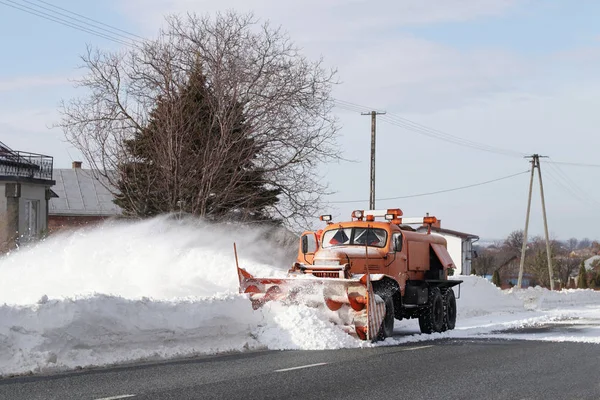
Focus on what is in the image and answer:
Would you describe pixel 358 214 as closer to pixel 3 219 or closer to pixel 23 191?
pixel 3 219

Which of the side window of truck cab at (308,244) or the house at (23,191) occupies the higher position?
the house at (23,191)

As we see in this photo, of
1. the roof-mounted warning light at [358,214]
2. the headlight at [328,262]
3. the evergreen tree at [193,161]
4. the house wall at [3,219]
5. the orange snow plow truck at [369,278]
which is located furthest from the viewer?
the house wall at [3,219]

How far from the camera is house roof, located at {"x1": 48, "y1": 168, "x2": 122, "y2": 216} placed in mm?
61953

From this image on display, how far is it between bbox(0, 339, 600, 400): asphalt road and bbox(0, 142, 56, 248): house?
84.9 feet

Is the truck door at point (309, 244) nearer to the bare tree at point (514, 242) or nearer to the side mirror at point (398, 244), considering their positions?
the side mirror at point (398, 244)

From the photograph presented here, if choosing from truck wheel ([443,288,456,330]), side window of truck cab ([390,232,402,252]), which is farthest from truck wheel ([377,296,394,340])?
truck wheel ([443,288,456,330])

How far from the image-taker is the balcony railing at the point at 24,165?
38969 millimetres

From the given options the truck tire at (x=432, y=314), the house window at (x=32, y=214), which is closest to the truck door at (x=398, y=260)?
the truck tire at (x=432, y=314)

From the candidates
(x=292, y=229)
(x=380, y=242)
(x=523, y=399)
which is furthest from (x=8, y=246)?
(x=523, y=399)

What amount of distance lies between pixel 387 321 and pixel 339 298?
1.20 m

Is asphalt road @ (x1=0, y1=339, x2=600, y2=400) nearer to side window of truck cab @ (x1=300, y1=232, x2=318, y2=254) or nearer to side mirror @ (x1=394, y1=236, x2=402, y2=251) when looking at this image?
side mirror @ (x1=394, y1=236, x2=402, y2=251)

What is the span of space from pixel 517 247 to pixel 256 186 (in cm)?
10554

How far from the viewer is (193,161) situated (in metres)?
27.9

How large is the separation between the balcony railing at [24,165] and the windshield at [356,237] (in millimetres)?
24857
